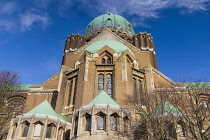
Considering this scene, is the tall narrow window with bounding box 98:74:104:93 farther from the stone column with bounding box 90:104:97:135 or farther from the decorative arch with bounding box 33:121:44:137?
the decorative arch with bounding box 33:121:44:137

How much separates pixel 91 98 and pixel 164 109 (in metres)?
9.33

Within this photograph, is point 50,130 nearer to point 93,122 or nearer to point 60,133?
point 60,133

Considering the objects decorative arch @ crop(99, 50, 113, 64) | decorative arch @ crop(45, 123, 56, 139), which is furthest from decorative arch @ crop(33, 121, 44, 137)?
decorative arch @ crop(99, 50, 113, 64)

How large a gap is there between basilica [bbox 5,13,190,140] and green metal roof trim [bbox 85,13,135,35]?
44.5 ft

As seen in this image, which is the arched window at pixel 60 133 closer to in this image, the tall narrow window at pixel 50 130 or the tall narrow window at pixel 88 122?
the tall narrow window at pixel 50 130

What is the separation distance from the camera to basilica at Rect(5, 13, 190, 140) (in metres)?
19.1

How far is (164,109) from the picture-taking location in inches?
681

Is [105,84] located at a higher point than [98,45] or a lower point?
lower

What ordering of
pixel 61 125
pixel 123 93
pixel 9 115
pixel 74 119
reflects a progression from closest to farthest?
pixel 74 119, pixel 61 125, pixel 123 93, pixel 9 115

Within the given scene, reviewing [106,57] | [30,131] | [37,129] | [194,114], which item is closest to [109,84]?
[106,57]

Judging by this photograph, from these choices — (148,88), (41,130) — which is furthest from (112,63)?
(41,130)

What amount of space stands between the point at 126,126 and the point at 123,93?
18.0 feet

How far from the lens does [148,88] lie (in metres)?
27.4

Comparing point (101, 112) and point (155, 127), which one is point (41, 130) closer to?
point (101, 112)
